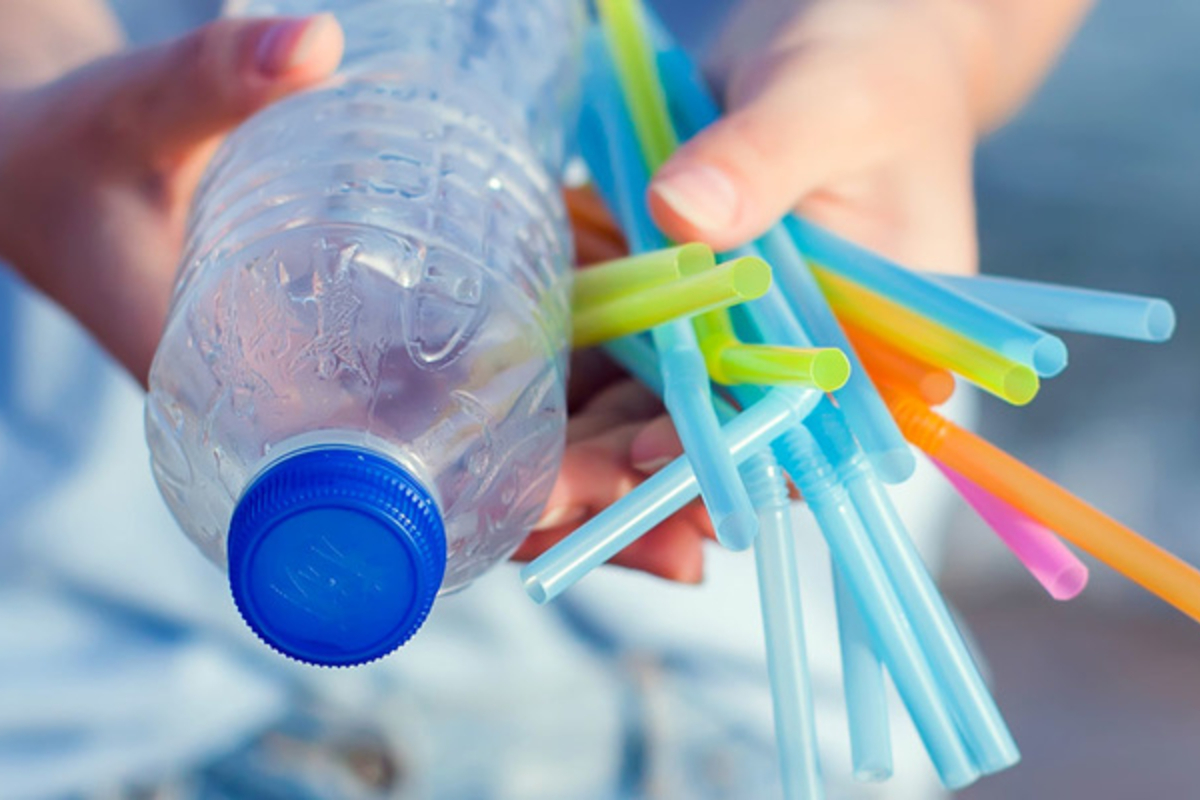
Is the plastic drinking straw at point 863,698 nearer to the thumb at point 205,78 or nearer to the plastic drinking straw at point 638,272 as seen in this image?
the plastic drinking straw at point 638,272

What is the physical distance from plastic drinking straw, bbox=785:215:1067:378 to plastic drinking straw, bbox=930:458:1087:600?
6cm


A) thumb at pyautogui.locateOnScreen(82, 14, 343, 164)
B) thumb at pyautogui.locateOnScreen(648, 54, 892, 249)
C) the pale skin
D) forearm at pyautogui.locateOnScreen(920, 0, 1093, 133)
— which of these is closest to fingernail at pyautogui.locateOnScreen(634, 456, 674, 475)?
the pale skin

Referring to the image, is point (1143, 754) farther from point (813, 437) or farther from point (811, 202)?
point (813, 437)

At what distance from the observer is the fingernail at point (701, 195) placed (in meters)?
0.57

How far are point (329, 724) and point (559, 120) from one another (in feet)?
1.54

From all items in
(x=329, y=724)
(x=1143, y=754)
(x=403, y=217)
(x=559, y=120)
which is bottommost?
(x=1143, y=754)

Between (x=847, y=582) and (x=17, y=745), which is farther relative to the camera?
(x=17, y=745)

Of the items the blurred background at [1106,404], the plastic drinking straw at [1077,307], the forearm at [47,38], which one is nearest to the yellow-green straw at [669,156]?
the plastic drinking straw at [1077,307]

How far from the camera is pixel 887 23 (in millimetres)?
840

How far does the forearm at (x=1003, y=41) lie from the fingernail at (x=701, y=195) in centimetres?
44

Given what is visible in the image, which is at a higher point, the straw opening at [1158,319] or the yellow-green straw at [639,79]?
the straw opening at [1158,319]

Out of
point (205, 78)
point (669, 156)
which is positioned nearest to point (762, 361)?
Result: point (669, 156)

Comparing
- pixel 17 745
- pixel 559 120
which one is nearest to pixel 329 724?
pixel 17 745

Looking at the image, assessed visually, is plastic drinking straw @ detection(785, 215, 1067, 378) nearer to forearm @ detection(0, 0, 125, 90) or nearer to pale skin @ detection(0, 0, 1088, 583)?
pale skin @ detection(0, 0, 1088, 583)
